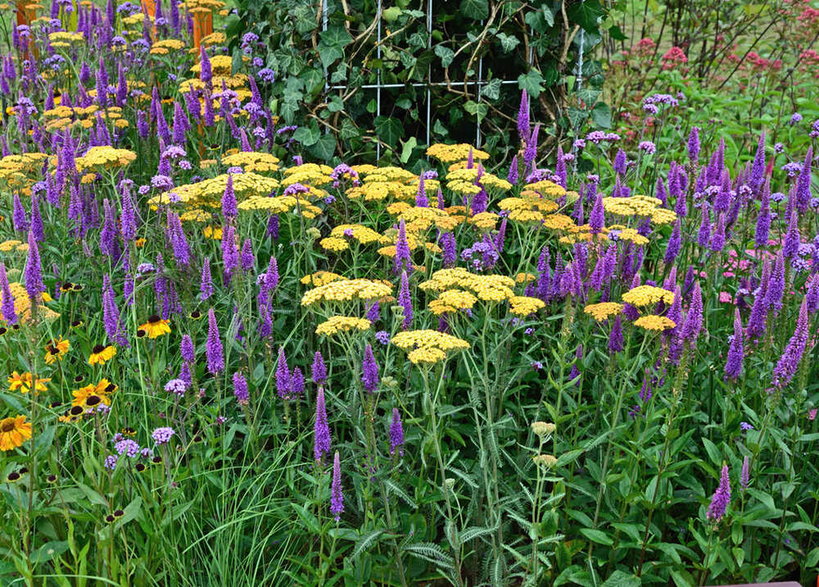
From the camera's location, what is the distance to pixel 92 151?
13.1ft

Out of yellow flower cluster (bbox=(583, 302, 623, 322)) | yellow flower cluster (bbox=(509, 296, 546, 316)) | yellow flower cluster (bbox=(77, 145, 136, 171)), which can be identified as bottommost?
yellow flower cluster (bbox=(583, 302, 623, 322))

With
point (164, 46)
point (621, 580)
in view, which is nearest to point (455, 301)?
point (621, 580)

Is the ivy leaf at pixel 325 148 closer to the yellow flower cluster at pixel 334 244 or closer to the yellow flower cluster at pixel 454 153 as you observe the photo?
the yellow flower cluster at pixel 454 153

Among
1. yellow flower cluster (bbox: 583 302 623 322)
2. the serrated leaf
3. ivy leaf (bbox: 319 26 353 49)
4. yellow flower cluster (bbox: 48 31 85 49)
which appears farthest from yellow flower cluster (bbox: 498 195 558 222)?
yellow flower cluster (bbox: 48 31 85 49)

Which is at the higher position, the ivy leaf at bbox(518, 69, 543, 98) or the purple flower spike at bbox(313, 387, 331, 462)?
the ivy leaf at bbox(518, 69, 543, 98)

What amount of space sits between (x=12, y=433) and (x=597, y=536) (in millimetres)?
2008

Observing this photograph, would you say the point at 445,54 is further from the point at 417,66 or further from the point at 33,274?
the point at 33,274

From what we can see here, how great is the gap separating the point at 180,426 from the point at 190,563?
0.49m

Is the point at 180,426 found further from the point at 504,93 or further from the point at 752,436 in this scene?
the point at 504,93

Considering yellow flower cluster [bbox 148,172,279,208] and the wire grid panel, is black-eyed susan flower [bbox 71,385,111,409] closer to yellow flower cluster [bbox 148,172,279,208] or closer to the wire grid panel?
yellow flower cluster [bbox 148,172,279,208]

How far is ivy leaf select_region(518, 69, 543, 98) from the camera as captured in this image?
5.41 meters

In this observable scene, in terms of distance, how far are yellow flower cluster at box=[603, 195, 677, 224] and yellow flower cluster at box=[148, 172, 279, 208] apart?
149 centimetres

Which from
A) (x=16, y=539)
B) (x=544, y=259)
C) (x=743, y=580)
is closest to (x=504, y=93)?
Answer: (x=544, y=259)

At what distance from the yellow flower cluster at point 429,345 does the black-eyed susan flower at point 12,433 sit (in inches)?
49.0
